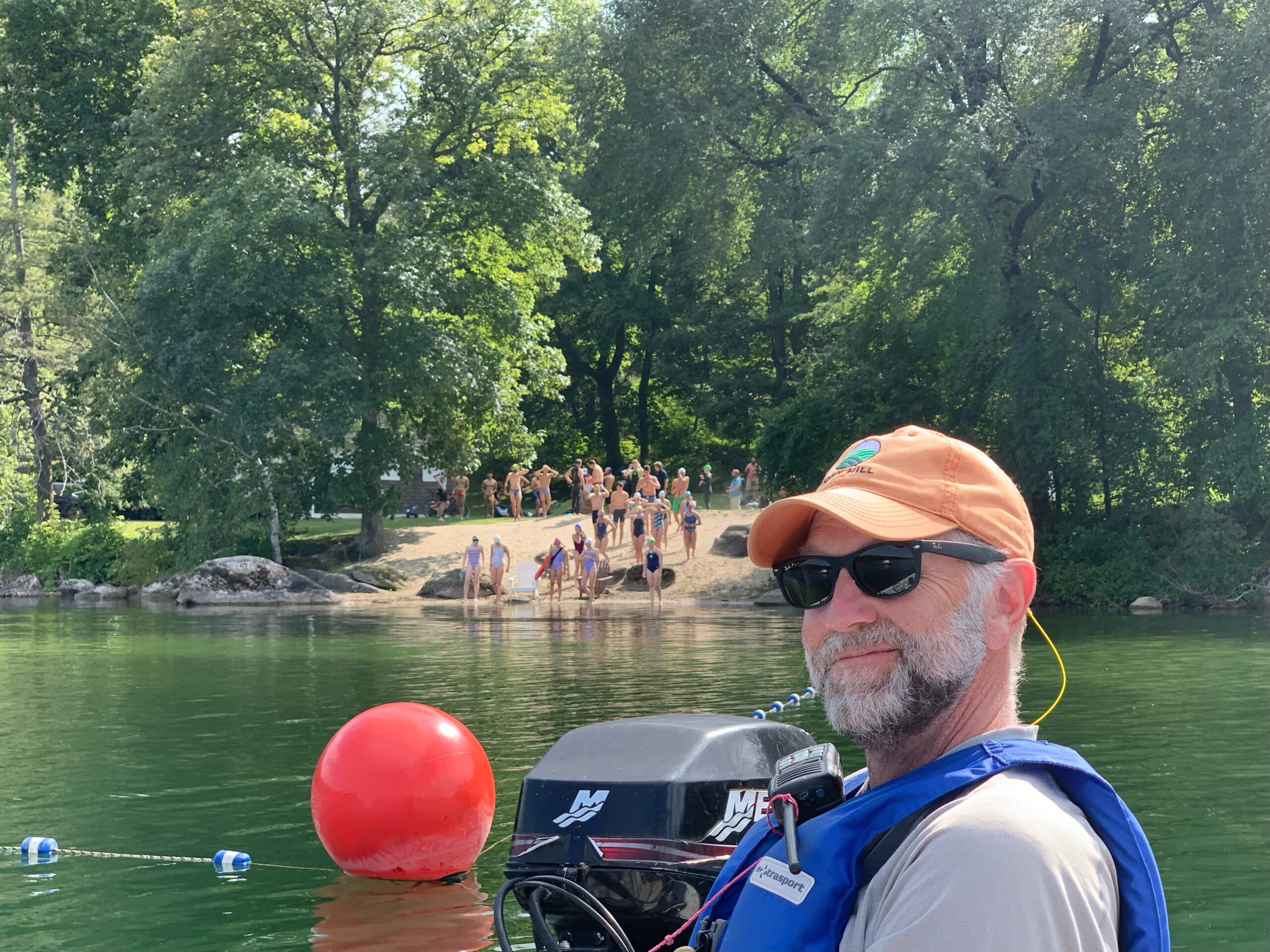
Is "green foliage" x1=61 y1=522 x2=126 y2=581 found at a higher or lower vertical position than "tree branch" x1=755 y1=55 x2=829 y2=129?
lower

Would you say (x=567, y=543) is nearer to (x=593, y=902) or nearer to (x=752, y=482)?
(x=752, y=482)

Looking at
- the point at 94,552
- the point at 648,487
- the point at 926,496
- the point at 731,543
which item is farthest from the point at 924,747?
the point at 94,552

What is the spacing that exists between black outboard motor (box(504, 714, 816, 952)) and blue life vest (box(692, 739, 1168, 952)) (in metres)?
2.83

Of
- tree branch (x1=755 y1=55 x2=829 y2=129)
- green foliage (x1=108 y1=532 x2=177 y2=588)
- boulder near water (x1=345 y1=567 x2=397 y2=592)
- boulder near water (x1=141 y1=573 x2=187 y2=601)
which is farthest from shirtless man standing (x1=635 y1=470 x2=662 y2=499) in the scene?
green foliage (x1=108 y1=532 x2=177 y2=588)

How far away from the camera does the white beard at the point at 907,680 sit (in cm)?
247

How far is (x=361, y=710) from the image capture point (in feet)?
51.8

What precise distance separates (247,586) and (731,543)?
41.4 feet

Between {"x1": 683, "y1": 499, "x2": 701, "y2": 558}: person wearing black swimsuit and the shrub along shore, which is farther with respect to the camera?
{"x1": 683, "y1": 499, "x2": 701, "y2": 558}: person wearing black swimsuit

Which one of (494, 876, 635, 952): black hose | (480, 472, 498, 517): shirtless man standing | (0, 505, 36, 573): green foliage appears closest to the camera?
(494, 876, 635, 952): black hose

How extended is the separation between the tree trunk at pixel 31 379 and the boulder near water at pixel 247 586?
12.7 m

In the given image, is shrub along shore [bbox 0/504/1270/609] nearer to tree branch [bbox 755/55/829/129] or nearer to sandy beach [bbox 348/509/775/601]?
sandy beach [bbox 348/509/775/601]

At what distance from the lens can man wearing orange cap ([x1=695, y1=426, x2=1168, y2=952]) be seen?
198 centimetres

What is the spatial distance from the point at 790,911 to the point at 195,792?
9.83 metres

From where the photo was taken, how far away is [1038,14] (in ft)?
104
